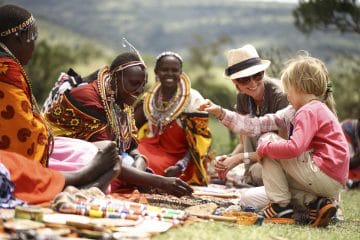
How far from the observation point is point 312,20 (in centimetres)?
1341

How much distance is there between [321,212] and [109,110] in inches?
81.6

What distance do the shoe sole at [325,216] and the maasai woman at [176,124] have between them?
2.76 meters

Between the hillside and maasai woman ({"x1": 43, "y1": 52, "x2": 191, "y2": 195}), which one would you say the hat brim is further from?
the hillside

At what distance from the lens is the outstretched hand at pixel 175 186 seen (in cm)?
513

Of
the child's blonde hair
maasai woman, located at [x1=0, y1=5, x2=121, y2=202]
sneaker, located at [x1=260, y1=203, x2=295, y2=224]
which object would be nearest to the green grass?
sneaker, located at [x1=260, y1=203, x2=295, y2=224]

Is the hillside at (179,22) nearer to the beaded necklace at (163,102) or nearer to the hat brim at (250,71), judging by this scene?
the beaded necklace at (163,102)

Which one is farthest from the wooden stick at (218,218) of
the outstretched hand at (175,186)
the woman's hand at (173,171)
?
the woman's hand at (173,171)

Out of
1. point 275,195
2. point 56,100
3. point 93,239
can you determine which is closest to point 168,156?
point 56,100

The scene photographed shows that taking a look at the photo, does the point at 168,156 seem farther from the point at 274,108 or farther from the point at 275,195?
the point at 275,195

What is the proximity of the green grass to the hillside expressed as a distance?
8415 centimetres

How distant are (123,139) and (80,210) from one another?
6.68ft

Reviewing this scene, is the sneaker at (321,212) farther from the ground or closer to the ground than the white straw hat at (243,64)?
closer to the ground

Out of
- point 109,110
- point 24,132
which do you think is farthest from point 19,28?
point 109,110

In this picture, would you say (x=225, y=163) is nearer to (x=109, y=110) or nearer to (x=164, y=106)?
(x=109, y=110)
